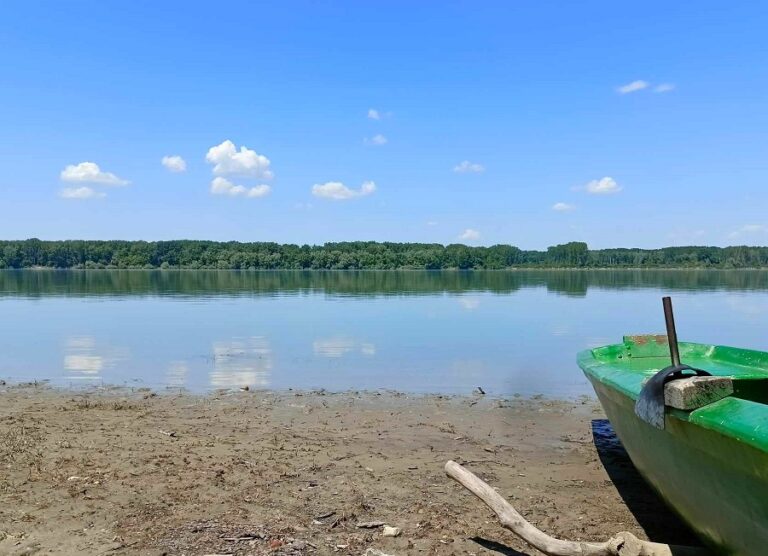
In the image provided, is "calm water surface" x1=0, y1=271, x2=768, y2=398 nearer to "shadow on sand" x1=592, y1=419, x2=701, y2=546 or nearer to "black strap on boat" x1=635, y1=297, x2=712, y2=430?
"shadow on sand" x1=592, y1=419, x2=701, y2=546

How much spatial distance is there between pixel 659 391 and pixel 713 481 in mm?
609

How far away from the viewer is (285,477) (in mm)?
6695

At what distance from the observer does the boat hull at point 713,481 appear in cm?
325

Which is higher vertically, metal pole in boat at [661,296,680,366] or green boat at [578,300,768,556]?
metal pole in boat at [661,296,680,366]

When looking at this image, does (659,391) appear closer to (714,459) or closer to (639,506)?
(714,459)

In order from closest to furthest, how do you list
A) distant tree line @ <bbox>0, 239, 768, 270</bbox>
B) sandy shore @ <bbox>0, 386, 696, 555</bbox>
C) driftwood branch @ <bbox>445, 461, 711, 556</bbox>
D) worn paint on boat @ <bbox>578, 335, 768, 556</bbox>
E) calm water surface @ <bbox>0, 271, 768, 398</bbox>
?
worn paint on boat @ <bbox>578, 335, 768, 556</bbox>
driftwood branch @ <bbox>445, 461, 711, 556</bbox>
sandy shore @ <bbox>0, 386, 696, 555</bbox>
calm water surface @ <bbox>0, 271, 768, 398</bbox>
distant tree line @ <bbox>0, 239, 768, 270</bbox>

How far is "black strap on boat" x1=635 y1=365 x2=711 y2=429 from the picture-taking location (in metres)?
3.97

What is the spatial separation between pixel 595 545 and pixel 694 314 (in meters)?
29.9

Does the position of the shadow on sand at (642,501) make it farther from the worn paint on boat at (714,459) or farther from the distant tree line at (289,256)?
the distant tree line at (289,256)

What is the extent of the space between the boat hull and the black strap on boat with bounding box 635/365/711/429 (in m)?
0.08

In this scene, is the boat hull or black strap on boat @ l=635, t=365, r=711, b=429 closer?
the boat hull

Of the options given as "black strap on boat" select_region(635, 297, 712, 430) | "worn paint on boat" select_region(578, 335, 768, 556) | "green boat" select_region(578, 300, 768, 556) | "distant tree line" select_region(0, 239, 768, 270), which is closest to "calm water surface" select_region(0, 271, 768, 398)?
"worn paint on boat" select_region(578, 335, 768, 556)

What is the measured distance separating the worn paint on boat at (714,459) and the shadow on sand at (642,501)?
485 millimetres

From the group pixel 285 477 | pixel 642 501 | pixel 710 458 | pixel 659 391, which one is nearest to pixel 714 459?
pixel 710 458
